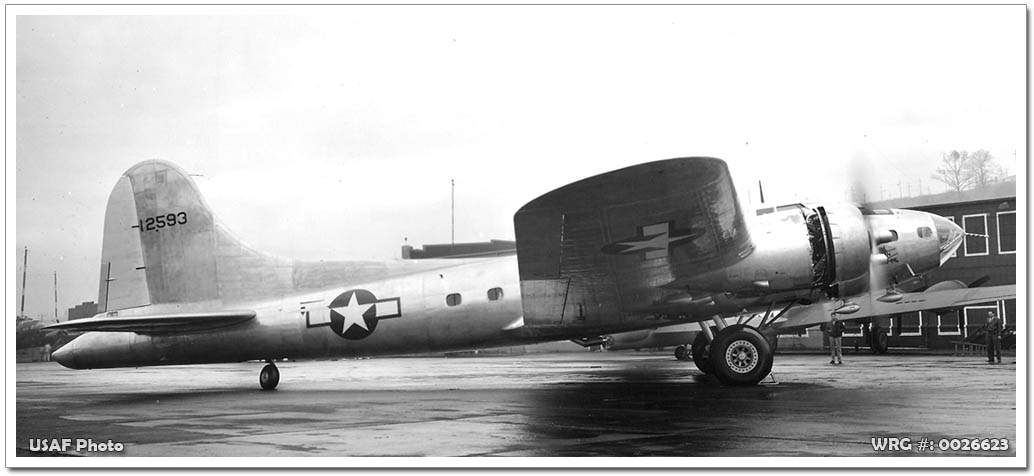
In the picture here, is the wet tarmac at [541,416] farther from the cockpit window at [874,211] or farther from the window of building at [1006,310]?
the cockpit window at [874,211]

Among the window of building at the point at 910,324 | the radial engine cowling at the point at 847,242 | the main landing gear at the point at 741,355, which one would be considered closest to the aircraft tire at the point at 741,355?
the main landing gear at the point at 741,355

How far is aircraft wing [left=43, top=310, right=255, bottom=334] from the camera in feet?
36.4

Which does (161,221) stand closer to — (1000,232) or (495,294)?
(495,294)

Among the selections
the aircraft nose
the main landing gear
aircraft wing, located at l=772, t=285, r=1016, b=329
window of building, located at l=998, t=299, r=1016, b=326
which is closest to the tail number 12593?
the main landing gear

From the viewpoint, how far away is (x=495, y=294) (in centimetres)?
1184

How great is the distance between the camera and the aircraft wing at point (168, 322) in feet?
Answer: 36.4

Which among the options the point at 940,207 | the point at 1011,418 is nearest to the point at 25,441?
the point at 1011,418

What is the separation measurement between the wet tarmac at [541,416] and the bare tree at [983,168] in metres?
2.74

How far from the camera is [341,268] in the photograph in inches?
489

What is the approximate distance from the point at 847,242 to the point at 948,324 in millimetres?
12247

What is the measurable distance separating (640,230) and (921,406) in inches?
142

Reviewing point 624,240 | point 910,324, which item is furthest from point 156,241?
point 910,324
